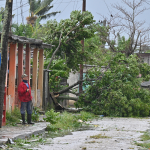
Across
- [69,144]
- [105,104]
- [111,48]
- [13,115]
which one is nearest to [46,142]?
[69,144]

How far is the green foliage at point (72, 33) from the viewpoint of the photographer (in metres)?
19.5

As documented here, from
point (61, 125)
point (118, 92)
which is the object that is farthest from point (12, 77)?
point (118, 92)

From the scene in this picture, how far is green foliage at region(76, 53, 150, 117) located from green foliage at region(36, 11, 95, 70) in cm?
247

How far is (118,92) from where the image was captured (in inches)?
666

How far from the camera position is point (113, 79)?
58.6ft

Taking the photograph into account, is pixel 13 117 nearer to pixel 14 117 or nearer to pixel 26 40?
pixel 14 117

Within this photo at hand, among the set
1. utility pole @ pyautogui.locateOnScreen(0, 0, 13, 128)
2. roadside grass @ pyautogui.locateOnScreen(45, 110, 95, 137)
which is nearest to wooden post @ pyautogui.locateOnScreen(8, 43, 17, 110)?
roadside grass @ pyautogui.locateOnScreen(45, 110, 95, 137)

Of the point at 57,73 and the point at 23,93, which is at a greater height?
the point at 57,73

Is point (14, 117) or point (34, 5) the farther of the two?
point (34, 5)

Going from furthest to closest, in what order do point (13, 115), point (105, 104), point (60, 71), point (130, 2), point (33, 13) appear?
point (33, 13) < point (130, 2) < point (60, 71) < point (105, 104) < point (13, 115)

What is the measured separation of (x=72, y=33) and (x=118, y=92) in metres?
5.40

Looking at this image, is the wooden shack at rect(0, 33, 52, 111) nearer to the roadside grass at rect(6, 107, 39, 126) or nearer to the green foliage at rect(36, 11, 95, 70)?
the roadside grass at rect(6, 107, 39, 126)

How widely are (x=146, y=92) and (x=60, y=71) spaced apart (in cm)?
543

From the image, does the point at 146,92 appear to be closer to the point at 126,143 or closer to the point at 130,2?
the point at 126,143
